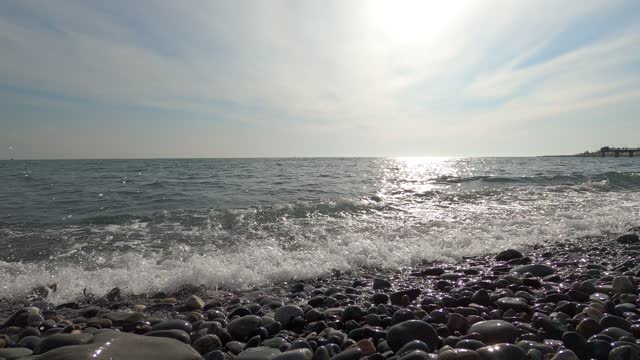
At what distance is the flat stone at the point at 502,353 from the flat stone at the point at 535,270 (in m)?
3.24

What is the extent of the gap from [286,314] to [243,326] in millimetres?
508

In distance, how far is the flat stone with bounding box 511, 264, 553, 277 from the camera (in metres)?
5.81

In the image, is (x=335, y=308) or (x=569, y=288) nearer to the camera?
(x=335, y=308)

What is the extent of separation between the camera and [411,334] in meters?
3.44

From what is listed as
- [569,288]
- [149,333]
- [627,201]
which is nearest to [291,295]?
[149,333]

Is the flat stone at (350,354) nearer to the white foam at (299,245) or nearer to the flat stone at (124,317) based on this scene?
the flat stone at (124,317)

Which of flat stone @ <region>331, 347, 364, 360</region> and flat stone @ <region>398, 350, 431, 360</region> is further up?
flat stone @ <region>398, 350, 431, 360</region>

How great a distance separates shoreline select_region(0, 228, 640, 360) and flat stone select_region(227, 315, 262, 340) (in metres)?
0.01

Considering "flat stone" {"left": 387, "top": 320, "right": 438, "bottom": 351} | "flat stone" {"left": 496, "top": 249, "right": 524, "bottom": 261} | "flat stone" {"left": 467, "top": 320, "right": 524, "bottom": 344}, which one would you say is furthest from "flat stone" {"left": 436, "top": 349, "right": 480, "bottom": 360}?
"flat stone" {"left": 496, "top": 249, "right": 524, "bottom": 261}

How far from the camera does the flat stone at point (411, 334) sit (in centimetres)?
341

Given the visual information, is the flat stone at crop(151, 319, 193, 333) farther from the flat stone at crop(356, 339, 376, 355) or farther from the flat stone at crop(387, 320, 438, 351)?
the flat stone at crop(387, 320, 438, 351)

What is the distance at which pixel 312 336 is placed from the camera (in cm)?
363

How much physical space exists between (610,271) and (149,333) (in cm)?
669

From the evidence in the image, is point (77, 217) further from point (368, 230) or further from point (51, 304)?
point (368, 230)
